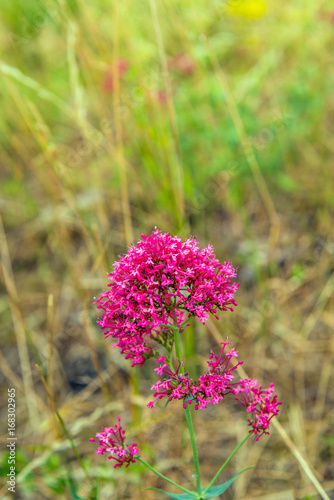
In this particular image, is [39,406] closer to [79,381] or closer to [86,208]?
[79,381]

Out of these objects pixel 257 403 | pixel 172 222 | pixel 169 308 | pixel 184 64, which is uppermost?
pixel 184 64

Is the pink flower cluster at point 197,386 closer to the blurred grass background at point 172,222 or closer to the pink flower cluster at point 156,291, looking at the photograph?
the pink flower cluster at point 156,291

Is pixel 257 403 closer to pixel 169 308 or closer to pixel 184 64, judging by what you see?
pixel 169 308

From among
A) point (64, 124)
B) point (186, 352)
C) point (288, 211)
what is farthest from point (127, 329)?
point (64, 124)

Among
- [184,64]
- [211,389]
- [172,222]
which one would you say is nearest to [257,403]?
[211,389]

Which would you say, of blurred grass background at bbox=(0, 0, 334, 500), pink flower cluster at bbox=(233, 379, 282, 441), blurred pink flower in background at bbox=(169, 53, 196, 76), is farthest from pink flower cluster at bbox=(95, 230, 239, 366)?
blurred pink flower in background at bbox=(169, 53, 196, 76)

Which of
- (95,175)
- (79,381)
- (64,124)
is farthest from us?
(64,124)

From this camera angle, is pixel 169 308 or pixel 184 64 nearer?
pixel 169 308
